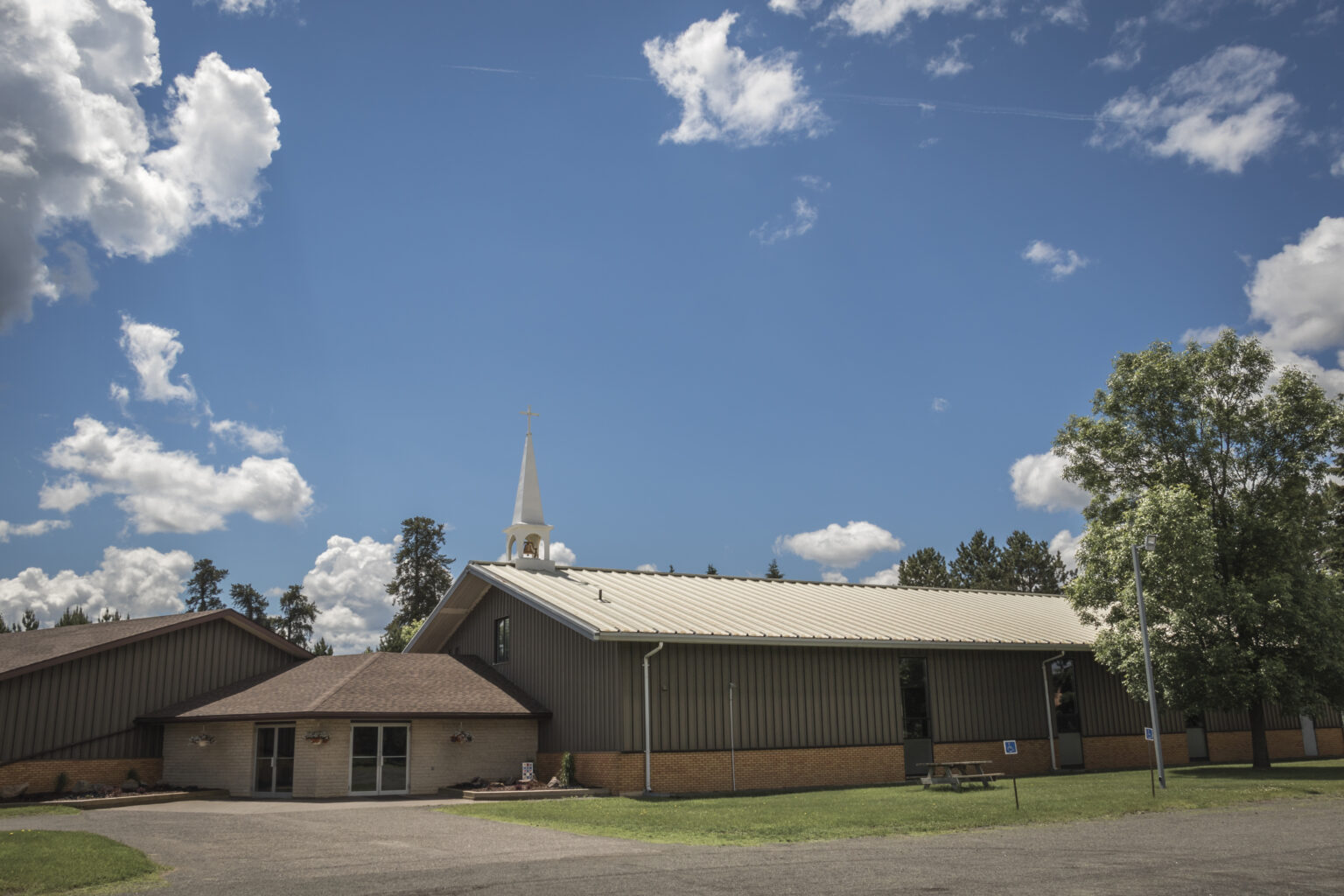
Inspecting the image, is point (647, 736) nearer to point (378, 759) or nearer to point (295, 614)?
point (378, 759)

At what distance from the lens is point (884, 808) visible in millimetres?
16938

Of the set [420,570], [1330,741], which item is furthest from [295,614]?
[1330,741]

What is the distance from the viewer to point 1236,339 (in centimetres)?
2434

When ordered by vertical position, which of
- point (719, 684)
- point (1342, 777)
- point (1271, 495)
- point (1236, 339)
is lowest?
point (1342, 777)

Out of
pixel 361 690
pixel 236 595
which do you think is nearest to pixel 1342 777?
pixel 361 690

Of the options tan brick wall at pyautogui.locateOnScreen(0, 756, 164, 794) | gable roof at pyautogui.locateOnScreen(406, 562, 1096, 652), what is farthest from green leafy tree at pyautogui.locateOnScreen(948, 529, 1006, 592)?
tan brick wall at pyautogui.locateOnScreen(0, 756, 164, 794)

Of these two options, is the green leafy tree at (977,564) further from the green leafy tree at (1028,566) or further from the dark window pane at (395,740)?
the dark window pane at (395,740)

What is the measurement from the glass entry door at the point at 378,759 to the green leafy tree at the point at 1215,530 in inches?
663

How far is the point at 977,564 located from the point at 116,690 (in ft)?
167

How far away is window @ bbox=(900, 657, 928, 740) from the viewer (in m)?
25.5

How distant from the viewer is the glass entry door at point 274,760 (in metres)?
22.7

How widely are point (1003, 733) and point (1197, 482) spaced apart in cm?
810

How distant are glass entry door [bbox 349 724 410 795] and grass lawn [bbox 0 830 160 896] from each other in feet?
29.8

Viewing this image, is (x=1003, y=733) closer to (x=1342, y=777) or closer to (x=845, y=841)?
(x=1342, y=777)
